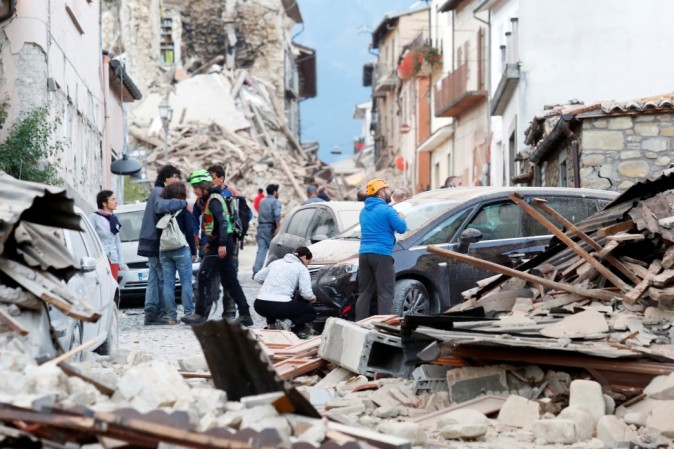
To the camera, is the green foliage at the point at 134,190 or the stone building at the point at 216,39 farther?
the stone building at the point at 216,39

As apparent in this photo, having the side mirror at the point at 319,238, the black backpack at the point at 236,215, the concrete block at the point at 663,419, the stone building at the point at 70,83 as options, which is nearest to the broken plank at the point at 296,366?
the concrete block at the point at 663,419

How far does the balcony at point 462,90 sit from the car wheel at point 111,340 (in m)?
26.7

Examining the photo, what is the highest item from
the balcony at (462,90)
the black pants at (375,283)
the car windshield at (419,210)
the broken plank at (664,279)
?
the balcony at (462,90)

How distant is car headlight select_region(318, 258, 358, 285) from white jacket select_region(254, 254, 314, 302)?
855 mm

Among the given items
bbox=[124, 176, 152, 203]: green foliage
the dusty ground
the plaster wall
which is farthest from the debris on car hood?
bbox=[124, 176, 152, 203]: green foliage

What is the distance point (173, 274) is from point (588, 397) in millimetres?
8344

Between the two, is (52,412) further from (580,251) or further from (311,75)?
(311,75)

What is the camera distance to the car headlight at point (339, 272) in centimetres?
1481

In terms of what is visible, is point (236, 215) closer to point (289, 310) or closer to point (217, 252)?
point (217, 252)

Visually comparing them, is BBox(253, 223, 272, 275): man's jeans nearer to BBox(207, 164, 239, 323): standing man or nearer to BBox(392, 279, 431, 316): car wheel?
BBox(207, 164, 239, 323): standing man

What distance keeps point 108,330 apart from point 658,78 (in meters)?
18.8

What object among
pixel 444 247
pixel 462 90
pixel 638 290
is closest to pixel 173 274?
pixel 444 247

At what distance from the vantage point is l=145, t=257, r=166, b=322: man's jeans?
16031 millimetres

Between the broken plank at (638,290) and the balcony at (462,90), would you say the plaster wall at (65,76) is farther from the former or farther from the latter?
the balcony at (462,90)
